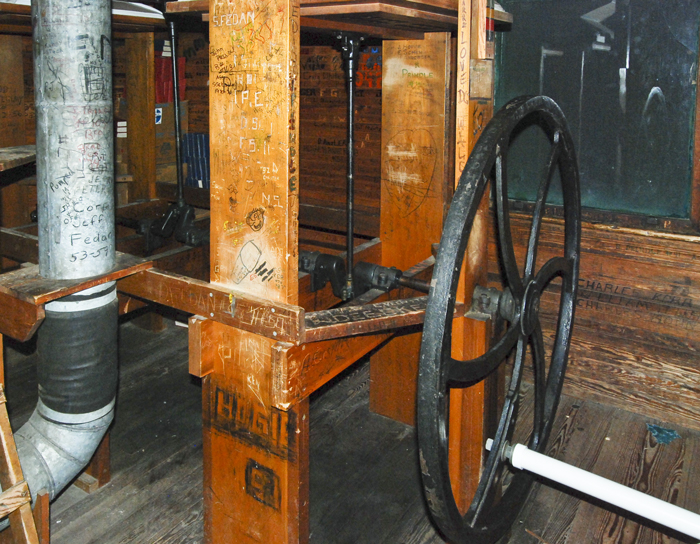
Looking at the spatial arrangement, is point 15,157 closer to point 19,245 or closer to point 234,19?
point 19,245

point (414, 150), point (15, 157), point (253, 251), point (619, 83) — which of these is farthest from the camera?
point (619, 83)

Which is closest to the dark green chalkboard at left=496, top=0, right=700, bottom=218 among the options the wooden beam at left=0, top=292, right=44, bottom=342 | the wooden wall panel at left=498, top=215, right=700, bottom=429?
the wooden wall panel at left=498, top=215, right=700, bottom=429

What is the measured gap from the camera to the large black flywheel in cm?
118

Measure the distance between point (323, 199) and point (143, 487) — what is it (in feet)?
5.70

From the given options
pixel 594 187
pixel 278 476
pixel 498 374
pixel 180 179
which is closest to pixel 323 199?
pixel 180 179

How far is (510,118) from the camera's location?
4.30 ft

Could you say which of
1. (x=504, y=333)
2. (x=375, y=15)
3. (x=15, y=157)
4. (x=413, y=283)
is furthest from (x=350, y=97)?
(x=15, y=157)

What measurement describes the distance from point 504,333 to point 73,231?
3.60 ft

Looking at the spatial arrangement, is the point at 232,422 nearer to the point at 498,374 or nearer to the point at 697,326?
the point at 498,374

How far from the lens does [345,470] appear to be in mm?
2416

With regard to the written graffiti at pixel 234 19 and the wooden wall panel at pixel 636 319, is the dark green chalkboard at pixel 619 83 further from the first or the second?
the written graffiti at pixel 234 19

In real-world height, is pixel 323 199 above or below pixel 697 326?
above

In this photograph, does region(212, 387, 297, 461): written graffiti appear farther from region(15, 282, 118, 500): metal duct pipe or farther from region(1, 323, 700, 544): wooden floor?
region(1, 323, 700, 544): wooden floor

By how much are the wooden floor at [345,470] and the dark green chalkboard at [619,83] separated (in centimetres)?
94
